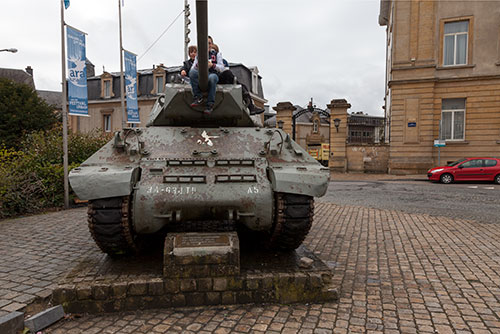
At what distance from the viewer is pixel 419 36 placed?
20.7m

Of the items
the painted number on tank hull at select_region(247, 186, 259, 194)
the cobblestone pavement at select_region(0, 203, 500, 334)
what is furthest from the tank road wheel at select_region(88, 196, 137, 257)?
the painted number on tank hull at select_region(247, 186, 259, 194)

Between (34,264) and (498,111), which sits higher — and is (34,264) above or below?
below

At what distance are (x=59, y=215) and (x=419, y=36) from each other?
63.2ft

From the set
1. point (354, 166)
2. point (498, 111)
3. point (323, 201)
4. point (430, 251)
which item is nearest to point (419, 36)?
point (498, 111)

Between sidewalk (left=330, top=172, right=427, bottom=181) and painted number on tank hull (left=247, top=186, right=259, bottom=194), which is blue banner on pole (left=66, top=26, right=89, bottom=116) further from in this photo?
sidewalk (left=330, top=172, right=427, bottom=181)

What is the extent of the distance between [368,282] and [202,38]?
3.20 m

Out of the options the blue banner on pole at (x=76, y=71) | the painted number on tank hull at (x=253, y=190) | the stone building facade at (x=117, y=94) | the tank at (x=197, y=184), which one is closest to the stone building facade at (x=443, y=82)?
the stone building facade at (x=117, y=94)

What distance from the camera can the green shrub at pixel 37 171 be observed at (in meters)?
8.76

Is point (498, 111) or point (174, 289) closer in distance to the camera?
point (174, 289)

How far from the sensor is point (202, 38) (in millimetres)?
3893

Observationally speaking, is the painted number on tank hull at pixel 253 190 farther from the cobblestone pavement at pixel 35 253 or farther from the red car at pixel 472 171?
the red car at pixel 472 171

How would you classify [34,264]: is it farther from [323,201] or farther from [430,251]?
[323,201]

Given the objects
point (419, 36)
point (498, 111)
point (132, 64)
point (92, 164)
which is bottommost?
point (92, 164)

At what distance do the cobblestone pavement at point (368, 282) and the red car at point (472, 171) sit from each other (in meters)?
9.98
